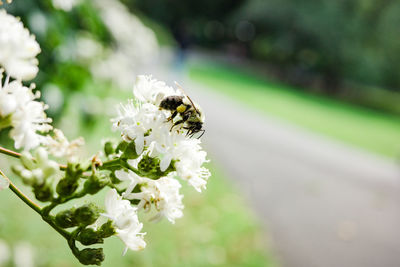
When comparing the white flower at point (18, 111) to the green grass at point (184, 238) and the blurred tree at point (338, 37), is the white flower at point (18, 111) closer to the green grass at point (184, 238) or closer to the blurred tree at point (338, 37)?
the green grass at point (184, 238)

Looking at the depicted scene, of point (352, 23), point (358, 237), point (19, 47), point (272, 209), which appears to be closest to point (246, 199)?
point (272, 209)

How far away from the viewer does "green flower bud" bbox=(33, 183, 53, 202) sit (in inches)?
41.6

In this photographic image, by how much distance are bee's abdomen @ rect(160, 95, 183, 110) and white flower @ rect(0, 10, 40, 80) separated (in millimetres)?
383

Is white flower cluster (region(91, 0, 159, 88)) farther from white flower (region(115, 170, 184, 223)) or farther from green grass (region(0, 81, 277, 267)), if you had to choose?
white flower (region(115, 170, 184, 223))

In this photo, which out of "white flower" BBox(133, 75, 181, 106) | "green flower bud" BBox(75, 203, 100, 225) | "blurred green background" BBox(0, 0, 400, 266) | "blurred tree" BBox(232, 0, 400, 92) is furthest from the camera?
"blurred tree" BBox(232, 0, 400, 92)

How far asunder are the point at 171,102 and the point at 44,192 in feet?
1.50

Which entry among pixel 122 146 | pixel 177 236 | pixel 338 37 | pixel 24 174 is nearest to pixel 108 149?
pixel 122 146

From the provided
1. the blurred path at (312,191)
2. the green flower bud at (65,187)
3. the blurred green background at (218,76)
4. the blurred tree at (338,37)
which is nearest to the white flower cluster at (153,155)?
the green flower bud at (65,187)

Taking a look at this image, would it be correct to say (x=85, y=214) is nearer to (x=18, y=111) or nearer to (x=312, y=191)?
(x=18, y=111)

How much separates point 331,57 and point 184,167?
81.1 feet

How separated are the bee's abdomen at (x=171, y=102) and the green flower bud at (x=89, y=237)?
43 centimetres

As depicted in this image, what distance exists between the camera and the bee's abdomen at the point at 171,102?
4.08 feet

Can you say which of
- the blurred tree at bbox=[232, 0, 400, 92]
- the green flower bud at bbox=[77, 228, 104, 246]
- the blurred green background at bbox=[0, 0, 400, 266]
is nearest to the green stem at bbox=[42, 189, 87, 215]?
the green flower bud at bbox=[77, 228, 104, 246]

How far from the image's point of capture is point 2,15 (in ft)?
3.68
